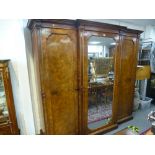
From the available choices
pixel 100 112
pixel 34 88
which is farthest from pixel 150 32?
pixel 34 88

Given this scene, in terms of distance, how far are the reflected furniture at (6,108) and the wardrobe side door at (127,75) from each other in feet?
5.91

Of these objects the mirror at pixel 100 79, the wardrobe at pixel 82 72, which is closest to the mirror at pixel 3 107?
the wardrobe at pixel 82 72

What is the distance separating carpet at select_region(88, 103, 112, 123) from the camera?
6.79ft

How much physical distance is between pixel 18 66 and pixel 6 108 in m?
0.62

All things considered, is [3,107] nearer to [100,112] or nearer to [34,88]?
[34,88]

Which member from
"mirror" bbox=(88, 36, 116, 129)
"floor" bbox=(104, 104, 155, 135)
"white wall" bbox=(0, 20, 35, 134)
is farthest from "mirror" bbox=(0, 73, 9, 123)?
"floor" bbox=(104, 104, 155, 135)

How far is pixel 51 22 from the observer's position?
1384mm

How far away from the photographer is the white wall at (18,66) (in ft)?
5.26

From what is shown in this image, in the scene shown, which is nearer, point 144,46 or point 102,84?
point 102,84

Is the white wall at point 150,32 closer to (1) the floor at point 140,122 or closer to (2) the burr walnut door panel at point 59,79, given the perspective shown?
(1) the floor at point 140,122

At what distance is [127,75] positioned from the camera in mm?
2279
